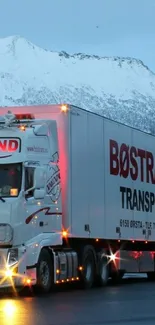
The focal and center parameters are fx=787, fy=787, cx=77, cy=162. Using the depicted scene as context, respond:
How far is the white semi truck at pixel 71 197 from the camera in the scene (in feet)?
52.3

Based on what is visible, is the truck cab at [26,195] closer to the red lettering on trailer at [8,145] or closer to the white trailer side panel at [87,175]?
the red lettering on trailer at [8,145]

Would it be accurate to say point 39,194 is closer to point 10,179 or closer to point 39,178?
point 39,178

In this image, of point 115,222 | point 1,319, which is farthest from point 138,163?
point 1,319

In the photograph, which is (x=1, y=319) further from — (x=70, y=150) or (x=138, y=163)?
(x=138, y=163)

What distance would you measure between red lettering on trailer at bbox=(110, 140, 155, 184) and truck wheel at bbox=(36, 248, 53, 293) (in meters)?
3.89

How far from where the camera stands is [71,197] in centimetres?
1775

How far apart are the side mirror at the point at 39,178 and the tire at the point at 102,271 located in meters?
4.24

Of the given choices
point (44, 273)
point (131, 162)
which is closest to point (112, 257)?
point (131, 162)

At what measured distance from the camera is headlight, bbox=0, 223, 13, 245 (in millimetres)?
15570

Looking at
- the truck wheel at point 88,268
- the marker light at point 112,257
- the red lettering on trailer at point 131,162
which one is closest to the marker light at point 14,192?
the truck wheel at point 88,268

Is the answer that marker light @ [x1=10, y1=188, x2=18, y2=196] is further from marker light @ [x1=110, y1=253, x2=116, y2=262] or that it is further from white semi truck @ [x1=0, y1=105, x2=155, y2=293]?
marker light @ [x1=110, y1=253, x2=116, y2=262]

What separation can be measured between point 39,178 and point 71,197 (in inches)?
71.7

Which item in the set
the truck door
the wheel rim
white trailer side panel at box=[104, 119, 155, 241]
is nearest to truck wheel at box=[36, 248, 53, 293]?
the wheel rim

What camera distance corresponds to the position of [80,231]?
18266 millimetres
